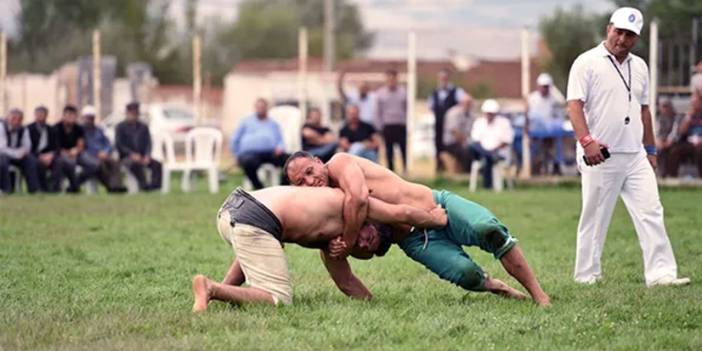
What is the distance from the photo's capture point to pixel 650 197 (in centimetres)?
1224

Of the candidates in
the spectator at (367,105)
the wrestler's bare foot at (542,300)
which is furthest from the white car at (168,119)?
the wrestler's bare foot at (542,300)

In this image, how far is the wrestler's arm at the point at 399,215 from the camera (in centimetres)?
1038

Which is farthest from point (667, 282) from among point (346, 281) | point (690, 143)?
point (690, 143)

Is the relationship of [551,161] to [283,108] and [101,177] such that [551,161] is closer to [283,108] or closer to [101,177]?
[283,108]

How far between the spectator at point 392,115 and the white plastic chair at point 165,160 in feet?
12.4

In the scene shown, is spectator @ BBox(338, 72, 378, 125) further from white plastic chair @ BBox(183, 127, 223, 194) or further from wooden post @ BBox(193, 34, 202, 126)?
wooden post @ BBox(193, 34, 202, 126)

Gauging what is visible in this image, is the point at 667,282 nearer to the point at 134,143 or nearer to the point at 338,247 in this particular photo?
the point at 338,247

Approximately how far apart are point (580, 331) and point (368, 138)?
1652 centimetres

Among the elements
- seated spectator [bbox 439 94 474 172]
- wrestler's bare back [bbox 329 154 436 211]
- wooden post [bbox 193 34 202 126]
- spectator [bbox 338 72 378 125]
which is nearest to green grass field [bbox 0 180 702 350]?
wrestler's bare back [bbox 329 154 436 211]

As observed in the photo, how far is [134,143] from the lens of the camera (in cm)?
2620

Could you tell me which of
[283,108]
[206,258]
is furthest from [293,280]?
[283,108]

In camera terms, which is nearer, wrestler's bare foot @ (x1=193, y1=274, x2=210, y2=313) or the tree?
wrestler's bare foot @ (x1=193, y1=274, x2=210, y2=313)

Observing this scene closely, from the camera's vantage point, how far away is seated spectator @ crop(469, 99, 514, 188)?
84.6ft

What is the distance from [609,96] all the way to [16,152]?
49.5ft
